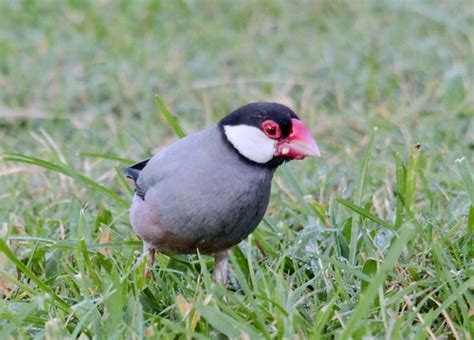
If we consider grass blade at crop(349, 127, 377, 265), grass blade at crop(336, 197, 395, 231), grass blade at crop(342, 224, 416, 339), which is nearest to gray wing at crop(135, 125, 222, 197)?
grass blade at crop(336, 197, 395, 231)

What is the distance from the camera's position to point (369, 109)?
5.23 meters

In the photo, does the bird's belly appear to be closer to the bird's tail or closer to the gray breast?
the gray breast

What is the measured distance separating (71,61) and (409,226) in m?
3.73

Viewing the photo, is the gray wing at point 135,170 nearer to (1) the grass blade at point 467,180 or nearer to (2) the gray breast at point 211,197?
(2) the gray breast at point 211,197

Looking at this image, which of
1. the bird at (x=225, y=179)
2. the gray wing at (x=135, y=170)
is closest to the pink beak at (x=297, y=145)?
the bird at (x=225, y=179)

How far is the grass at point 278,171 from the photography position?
275 centimetres

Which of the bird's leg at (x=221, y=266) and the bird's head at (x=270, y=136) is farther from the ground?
the bird's head at (x=270, y=136)

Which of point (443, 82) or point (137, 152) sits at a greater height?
point (443, 82)

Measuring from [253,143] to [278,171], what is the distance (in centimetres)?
78

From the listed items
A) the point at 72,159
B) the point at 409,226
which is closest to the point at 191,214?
the point at 409,226

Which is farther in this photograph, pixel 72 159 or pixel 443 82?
pixel 443 82

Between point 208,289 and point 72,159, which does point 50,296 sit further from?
point 72,159

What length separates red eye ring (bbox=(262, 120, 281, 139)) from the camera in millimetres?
2973

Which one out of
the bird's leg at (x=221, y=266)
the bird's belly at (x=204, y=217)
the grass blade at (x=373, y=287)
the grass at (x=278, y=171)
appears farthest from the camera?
the bird's leg at (x=221, y=266)
